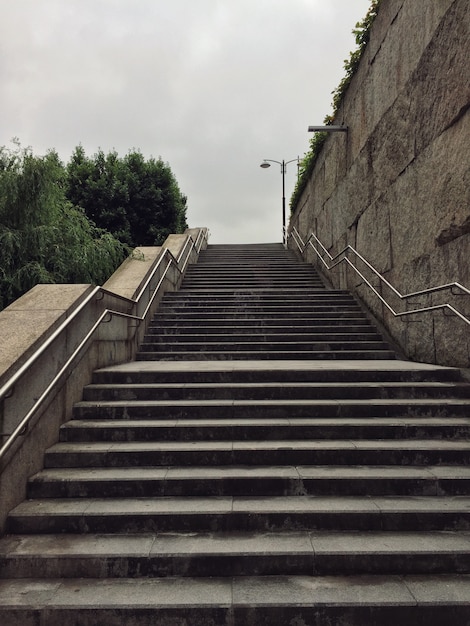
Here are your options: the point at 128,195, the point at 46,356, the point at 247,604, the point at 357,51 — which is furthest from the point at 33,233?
the point at 128,195

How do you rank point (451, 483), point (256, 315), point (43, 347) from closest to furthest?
point (451, 483)
point (43, 347)
point (256, 315)

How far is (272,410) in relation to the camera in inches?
149

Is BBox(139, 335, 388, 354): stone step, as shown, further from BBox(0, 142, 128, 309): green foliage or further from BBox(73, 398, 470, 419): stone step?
BBox(73, 398, 470, 419): stone step

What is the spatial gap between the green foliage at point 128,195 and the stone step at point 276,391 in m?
10.6

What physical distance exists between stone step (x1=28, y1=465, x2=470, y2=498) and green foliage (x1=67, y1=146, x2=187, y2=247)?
463 inches

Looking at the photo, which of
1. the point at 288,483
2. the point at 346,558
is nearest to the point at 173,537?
the point at 288,483

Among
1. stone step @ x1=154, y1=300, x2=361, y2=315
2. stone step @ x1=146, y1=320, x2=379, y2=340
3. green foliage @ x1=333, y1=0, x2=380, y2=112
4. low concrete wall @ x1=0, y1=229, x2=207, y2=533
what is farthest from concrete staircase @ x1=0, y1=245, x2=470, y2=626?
green foliage @ x1=333, y1=0, x2=380, y2=112

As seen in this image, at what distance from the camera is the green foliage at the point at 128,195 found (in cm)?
1453

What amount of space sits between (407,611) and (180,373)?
288 centimetres

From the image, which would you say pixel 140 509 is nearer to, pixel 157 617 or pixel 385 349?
pixel 157 617

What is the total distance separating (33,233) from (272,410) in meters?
4.25

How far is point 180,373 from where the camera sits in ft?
14.4

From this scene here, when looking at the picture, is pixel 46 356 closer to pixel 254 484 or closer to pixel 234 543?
pixel 254 484

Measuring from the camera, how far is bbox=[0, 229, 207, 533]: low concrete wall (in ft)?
9.24
